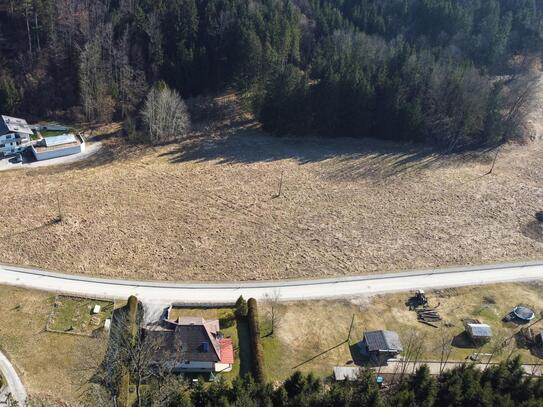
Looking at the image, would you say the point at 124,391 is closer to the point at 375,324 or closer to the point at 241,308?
the point at 241,308

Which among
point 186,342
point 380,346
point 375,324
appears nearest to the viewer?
Result: point 186,342

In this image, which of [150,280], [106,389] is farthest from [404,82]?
[106,389]

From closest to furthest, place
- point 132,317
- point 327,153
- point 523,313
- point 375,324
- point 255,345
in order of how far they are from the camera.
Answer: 1. point 255,345
2. point 132,317
3. point 375,324
4. point 523,313
5. point 327,153

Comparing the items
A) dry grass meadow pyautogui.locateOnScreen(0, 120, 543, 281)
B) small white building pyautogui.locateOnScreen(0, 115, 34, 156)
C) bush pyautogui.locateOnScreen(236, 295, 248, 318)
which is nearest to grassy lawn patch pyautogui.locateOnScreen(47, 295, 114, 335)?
dry grass meadow pyautogui.locateOnScreen(0, 120, 543, 281)

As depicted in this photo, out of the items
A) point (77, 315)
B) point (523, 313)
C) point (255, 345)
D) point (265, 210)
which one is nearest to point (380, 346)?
point (255, 345)

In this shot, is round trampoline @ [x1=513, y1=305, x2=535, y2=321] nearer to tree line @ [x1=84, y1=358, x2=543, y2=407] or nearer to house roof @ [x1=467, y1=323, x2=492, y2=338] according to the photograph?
house roof @ [x1=467, y1=323, x2=492, y2=338]
